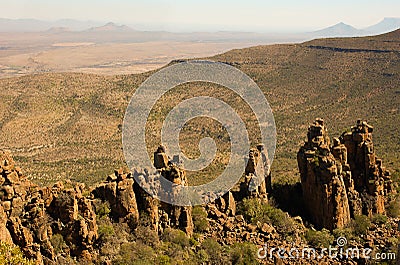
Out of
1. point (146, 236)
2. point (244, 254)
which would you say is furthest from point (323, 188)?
point (146, 236)

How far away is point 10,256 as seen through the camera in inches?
647

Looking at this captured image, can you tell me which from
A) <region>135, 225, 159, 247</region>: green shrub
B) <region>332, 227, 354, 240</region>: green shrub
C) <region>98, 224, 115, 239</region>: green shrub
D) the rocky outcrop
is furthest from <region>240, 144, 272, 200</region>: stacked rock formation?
<region>98, 224, 115, 239</region>: green shrub

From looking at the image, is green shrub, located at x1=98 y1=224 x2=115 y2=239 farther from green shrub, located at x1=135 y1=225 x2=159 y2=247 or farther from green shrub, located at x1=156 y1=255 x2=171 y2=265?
green shrub, located at x1=156 y1=255 x2=171 y2=265

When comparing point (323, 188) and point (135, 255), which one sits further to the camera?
point (323, 188)

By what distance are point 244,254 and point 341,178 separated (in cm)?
843

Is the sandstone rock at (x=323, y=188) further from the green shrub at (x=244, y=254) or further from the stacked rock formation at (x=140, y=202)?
the stacked rock formation at (x=140, y=202)

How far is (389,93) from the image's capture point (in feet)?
268

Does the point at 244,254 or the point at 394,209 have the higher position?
the point at 394,209

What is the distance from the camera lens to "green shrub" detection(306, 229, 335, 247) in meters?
24.8

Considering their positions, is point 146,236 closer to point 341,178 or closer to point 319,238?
point 319,238

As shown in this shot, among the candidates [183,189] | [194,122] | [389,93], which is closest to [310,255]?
[183,189]
